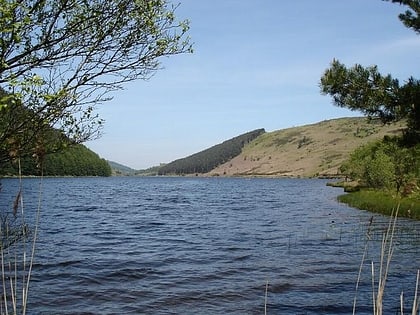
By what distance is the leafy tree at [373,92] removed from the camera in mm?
13883

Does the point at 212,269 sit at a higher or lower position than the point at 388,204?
lower

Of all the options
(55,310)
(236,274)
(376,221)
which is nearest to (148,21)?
(55,310)

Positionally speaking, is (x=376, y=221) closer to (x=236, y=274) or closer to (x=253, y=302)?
(x=236, y=274)

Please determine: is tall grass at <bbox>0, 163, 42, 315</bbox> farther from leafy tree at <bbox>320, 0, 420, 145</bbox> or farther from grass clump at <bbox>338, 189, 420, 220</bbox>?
grass clump at <bbox>338, 189, 420, 220</bbox>

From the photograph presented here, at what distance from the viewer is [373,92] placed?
1394 cm

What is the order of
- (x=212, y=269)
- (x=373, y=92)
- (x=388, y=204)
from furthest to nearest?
(x=388, y=204) → (x=212, y=269) → (x=373, y=92)

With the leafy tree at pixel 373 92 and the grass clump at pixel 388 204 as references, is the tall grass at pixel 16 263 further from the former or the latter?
the grass clump at pixel 388 204

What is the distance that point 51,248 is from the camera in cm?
2855

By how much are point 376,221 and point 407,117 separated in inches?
1250

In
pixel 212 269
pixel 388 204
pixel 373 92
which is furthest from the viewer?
pixel 388 204

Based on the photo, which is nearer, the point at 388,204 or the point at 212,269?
the point at 212,269

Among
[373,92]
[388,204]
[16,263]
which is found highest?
[373,92]

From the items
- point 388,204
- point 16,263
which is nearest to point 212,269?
point 16,263

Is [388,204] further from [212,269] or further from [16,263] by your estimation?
[16,263]
